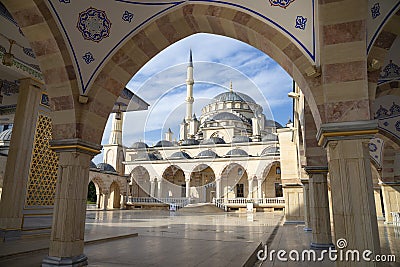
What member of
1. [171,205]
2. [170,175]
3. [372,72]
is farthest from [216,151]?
[372,72]

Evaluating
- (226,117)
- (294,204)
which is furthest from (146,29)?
(226,117)

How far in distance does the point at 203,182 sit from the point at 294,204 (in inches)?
714

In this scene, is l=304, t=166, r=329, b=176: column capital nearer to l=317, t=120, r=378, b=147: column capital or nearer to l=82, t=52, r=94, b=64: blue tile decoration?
l=317, t=120, r=378, b=147: column capital

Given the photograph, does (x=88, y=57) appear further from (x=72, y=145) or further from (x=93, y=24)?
(x=72, y=145)

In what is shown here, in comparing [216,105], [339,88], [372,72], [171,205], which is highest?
[216,105]

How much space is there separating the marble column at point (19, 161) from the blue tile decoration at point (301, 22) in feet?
19.3

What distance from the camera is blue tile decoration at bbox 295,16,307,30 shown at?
3.69m

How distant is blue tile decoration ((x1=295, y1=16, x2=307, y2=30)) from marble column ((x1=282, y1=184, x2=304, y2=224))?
8616 millimetres

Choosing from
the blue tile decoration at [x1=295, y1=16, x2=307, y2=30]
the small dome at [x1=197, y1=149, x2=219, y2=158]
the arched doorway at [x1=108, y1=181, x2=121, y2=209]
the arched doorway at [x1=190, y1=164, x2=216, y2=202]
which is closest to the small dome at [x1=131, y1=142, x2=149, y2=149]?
the arched doorway at [x1=108, y1=181, x2=121, y2=209]

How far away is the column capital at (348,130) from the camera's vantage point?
3.04m

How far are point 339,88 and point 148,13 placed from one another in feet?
10.1

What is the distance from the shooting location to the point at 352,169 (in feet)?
10.0

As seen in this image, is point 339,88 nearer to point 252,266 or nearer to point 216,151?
point 252,266

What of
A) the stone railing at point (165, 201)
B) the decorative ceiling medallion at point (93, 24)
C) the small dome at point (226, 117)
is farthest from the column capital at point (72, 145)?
the small dome at point (226, 117)
